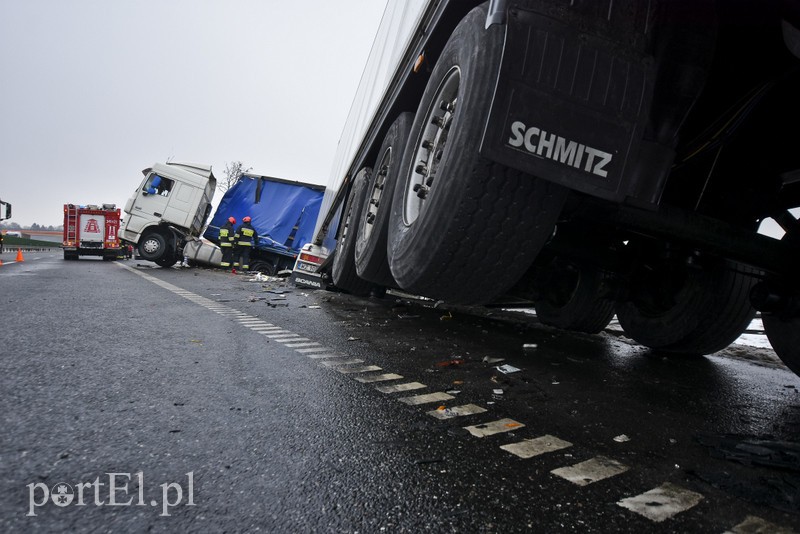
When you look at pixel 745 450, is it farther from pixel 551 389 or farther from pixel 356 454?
pixel 356 454

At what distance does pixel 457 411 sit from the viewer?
5.75ft

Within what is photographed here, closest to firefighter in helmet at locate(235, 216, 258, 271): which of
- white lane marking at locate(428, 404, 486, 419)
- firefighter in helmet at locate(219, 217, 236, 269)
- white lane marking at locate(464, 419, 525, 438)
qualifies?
firefighter in helmet at locate(219, 217, 236, 269)

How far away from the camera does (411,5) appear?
298cm

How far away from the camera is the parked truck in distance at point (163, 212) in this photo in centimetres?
1272

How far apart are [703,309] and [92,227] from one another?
19.5 meters

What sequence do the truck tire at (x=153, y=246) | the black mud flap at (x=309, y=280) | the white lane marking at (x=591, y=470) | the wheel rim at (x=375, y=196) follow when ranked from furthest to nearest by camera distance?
the truck tire at (x=153, y=246) < the black mud flap at (x=309, y=280) < the wheel rim at (x=375, y=196) < the white lane marking at (x=591, y=470)

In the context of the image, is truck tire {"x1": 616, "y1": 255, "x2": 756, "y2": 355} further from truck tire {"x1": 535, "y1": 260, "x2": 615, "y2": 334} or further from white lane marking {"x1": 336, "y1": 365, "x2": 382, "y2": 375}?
white lane marking {"x1": 336, "y1": 365, "x2": 382, "y2": 375}

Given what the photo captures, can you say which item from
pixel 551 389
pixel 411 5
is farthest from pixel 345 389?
pixel 411 5

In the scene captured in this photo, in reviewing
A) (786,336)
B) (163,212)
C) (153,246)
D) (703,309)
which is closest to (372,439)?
(786,336)

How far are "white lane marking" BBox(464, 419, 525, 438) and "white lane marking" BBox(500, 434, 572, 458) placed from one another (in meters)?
0.10

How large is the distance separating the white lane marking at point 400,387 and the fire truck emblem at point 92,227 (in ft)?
61.2

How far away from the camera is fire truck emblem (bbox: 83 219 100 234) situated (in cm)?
1648

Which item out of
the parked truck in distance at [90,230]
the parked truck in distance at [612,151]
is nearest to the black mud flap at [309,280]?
the parked truck in distance at [612,151]

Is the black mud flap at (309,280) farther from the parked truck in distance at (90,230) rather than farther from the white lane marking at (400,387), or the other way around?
the parked truck in distance at (90,230)
